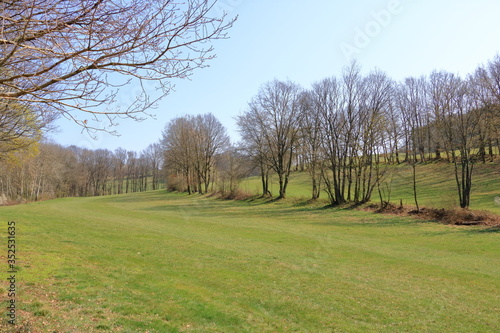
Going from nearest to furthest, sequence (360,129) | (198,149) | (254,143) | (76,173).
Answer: (360,129), (254,143), (198,149), (76,173)

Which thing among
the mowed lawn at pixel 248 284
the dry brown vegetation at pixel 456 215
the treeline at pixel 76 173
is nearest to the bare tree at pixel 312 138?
the dry brown vegetation at pixel 456 215

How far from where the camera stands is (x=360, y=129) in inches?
1171

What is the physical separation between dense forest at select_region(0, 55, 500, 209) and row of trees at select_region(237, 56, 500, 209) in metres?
0.09

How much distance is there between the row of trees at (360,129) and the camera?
24.5m

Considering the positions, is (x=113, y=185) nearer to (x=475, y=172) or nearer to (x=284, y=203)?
(x=284, y=203)

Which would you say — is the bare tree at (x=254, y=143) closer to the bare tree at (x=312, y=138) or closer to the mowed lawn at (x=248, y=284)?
the bare tree at (x=312, y=138)

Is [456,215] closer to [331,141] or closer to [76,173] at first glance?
[331,141]

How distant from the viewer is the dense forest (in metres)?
24.8

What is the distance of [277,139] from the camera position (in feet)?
132

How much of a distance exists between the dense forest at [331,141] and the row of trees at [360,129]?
9 cm

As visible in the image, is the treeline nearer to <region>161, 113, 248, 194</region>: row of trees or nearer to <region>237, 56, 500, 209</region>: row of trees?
A: <region>161, 113, 248, 194</region>: row of trees

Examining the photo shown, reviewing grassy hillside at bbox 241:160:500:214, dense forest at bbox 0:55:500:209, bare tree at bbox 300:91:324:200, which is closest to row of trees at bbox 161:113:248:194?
dense forest at bbox 0:55:500:209

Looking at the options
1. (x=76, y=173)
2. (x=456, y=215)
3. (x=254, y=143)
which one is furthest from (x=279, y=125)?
(x=76, y=173)

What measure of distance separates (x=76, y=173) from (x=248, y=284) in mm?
78373
